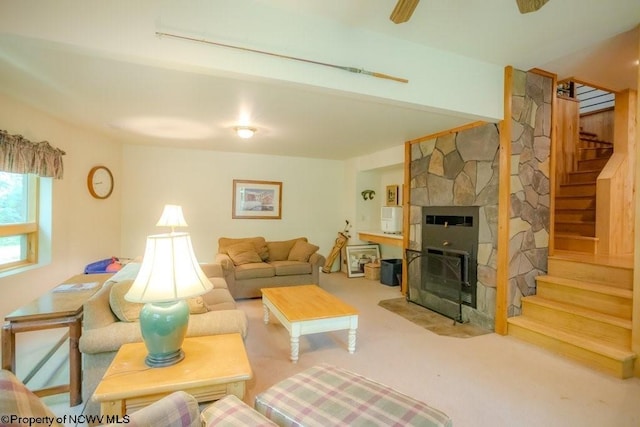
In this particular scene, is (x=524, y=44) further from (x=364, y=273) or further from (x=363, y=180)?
(x=364, y=273)

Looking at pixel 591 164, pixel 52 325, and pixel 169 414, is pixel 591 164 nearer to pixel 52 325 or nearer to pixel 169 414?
pixel 169 414

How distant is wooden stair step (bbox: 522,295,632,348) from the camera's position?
255 centimetres

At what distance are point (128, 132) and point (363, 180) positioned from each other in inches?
158

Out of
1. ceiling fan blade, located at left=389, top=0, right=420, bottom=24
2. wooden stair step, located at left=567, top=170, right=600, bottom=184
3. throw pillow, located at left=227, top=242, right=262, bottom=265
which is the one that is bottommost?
throw pillow, located at left=227, top=242, right=262, bottom=265

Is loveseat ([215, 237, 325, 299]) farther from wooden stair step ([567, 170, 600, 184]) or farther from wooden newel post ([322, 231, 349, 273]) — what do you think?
wooden stair step ([567, 170, 600, 184])

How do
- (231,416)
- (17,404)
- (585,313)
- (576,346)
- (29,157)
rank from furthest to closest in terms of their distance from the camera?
(29,157) → (585,313) → (576,346) → (231,416) → (17,404)

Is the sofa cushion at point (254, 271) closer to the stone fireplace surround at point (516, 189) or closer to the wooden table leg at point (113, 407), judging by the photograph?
the stone fireplace surround at point (516, 189)

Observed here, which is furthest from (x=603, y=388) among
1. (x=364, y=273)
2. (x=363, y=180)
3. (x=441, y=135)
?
(x=363, y=180)

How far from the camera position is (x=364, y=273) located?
19.6 feet

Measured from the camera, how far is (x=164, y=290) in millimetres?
1446

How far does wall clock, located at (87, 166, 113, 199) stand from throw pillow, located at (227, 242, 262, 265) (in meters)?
1.99

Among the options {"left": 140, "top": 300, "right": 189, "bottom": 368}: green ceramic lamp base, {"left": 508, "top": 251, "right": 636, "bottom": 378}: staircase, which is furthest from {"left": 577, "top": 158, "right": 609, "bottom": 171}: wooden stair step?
{"left": 140, "top": 300, "right": 189, "bottom": 368}: green ceramic lamp base

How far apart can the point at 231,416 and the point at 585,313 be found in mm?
3191

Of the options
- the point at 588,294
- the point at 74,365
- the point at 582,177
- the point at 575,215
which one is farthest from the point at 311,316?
the point at 582,177
